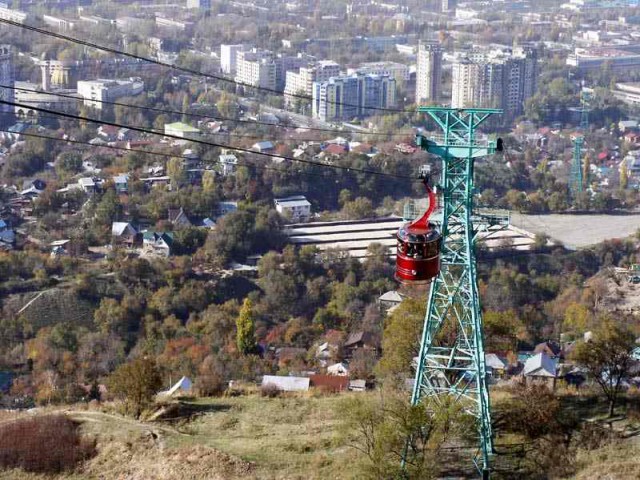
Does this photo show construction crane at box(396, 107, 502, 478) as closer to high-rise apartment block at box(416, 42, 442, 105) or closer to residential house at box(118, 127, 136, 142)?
residential house at box(118, 127, 136, 142)

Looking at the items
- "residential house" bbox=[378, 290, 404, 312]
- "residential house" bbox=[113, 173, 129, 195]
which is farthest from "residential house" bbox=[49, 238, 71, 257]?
"residential house" bbox=[378, 290, 404, 312]

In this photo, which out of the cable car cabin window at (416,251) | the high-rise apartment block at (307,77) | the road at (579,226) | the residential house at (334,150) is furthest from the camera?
the high-rise apartment block at (307,77)

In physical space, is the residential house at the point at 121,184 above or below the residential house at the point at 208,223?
above

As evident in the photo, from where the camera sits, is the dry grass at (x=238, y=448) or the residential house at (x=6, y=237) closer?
the dry grass at (x=238, y=448)

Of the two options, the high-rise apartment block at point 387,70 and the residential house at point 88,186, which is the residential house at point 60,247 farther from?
the high-rise apartment block at point 387,70

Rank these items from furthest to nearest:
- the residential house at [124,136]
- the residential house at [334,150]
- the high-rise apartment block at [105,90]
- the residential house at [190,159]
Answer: the high-rise apartment block at [105,90]
the residential house at [124,136]
the residential house at [334,150]
the residential house at [190,159]

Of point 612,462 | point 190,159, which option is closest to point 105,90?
point 190,159

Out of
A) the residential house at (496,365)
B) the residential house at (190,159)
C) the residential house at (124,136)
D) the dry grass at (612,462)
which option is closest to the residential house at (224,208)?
the residential house at (190,159)
